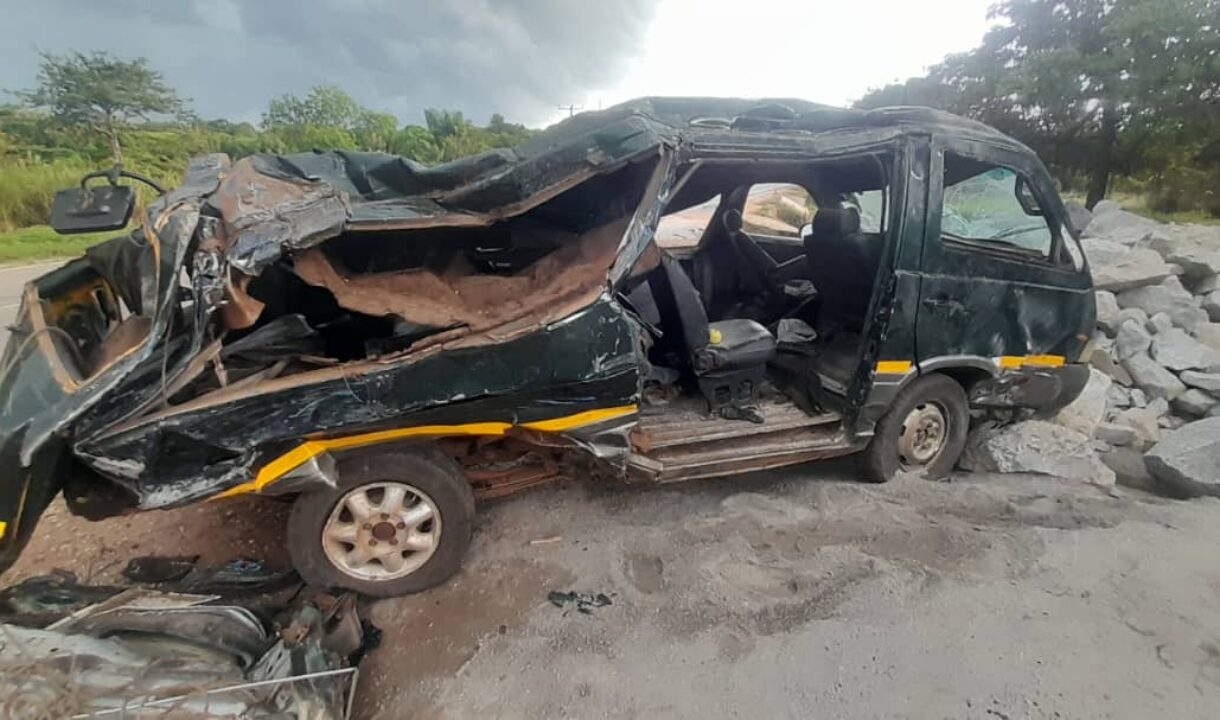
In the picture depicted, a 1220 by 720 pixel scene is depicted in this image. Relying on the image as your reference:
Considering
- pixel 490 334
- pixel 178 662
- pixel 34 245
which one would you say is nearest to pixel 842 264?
pixel 490 334

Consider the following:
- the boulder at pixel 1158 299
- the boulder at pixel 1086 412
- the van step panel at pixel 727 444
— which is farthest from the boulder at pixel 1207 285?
the van step panel at pixel 727 444

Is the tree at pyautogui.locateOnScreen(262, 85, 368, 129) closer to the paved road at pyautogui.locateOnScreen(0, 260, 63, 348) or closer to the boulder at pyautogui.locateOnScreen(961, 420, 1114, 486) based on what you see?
the paved road at pyautogui.locateOnScreen(0, 260, 63, 348)

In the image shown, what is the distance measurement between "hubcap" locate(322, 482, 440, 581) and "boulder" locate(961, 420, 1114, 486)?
3.39 m

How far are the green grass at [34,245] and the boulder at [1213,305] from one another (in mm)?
16333

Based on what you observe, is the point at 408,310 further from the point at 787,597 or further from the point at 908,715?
the point at 908,715

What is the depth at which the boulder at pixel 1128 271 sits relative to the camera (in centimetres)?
684

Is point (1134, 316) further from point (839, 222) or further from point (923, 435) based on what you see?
point (839, 222)

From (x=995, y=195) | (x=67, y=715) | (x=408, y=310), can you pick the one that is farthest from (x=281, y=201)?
(x=995, y=195)

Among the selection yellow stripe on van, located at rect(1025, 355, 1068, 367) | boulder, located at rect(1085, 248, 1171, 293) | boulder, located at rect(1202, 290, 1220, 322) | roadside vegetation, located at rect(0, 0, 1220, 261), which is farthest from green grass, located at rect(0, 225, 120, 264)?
boulder, located at rect(1202, 290, 1220, 322)

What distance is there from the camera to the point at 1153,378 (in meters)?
5.52

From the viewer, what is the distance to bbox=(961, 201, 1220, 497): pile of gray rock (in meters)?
4.02

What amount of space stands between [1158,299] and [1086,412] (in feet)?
10.5

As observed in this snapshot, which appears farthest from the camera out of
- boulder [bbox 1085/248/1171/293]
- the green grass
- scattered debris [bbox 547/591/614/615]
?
the green grass

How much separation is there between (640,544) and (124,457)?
2.13m
